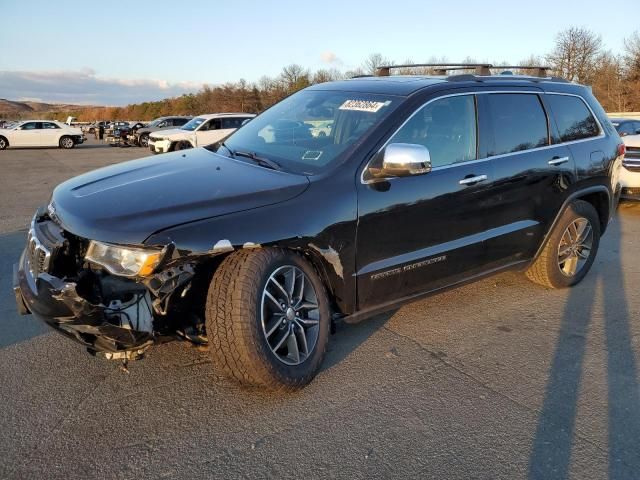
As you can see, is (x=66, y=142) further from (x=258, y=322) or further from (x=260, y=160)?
(x=258, y=322)

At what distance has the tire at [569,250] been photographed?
15.6 ft

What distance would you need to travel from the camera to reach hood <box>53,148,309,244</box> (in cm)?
273

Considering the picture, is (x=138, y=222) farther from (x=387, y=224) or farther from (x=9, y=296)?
(x=9, y=296)

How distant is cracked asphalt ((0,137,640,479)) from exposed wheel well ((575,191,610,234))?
1.31 m

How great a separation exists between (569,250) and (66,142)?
92.8ft

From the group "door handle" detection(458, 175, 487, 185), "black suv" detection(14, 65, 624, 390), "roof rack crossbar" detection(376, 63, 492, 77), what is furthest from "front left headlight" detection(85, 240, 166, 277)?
"roof rack crossbar" detection(376, 63, 492, 77)

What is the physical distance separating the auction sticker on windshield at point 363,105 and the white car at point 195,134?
15843mm

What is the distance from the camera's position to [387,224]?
339 cm

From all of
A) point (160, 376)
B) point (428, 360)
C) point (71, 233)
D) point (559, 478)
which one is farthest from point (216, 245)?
point (559, 478)

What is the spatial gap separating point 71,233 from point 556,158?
3781 mm

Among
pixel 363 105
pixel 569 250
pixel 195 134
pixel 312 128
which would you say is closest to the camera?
pixel 363 105

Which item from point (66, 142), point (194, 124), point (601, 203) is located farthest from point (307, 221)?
point (66, 142)

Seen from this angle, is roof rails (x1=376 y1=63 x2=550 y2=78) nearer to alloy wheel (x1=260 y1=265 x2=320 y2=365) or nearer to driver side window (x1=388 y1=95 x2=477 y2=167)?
driver side window (x1=388 y1=95 x2=477 y2=167)

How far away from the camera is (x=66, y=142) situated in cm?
2800
